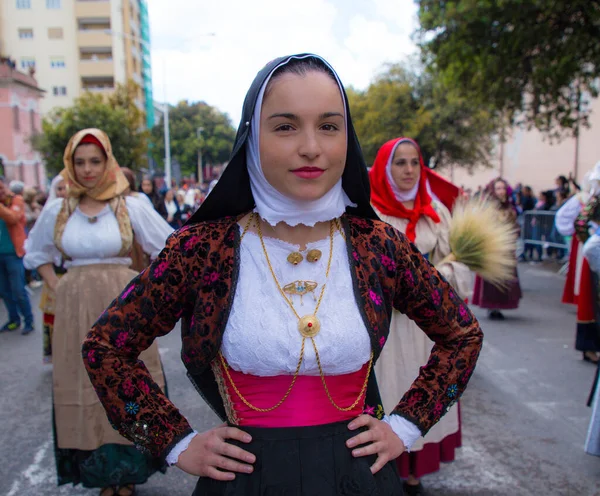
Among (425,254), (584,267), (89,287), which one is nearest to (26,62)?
(584,267)

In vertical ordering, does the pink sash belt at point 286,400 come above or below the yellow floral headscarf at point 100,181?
below

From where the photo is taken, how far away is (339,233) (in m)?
1.87

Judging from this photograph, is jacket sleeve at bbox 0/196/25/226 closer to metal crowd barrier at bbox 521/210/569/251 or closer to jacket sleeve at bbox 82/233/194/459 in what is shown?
jacket sleeve at bbox 82/233/194/459

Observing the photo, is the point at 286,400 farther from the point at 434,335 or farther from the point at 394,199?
the point at 394,199

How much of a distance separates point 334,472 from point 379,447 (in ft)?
0.48

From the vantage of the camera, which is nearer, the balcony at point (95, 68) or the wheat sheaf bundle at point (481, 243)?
the wheat sheaf bundle at point (481, 243)

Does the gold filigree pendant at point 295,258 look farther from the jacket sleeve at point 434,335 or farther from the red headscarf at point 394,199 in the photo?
the red headscarf at point 394,199

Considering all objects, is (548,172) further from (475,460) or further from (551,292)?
(475,460)

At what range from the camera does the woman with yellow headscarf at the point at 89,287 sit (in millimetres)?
3695

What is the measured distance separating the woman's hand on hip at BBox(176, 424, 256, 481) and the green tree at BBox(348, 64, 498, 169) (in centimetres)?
2708

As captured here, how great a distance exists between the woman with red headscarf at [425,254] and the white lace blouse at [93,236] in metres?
1.55

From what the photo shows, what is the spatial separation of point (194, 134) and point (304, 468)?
220 ft

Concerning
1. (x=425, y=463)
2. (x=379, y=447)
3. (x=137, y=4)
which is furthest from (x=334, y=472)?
(x=137, y=4)

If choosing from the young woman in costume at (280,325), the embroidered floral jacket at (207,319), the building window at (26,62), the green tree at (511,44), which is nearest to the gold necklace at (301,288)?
the young woman in costume at (280,325)
